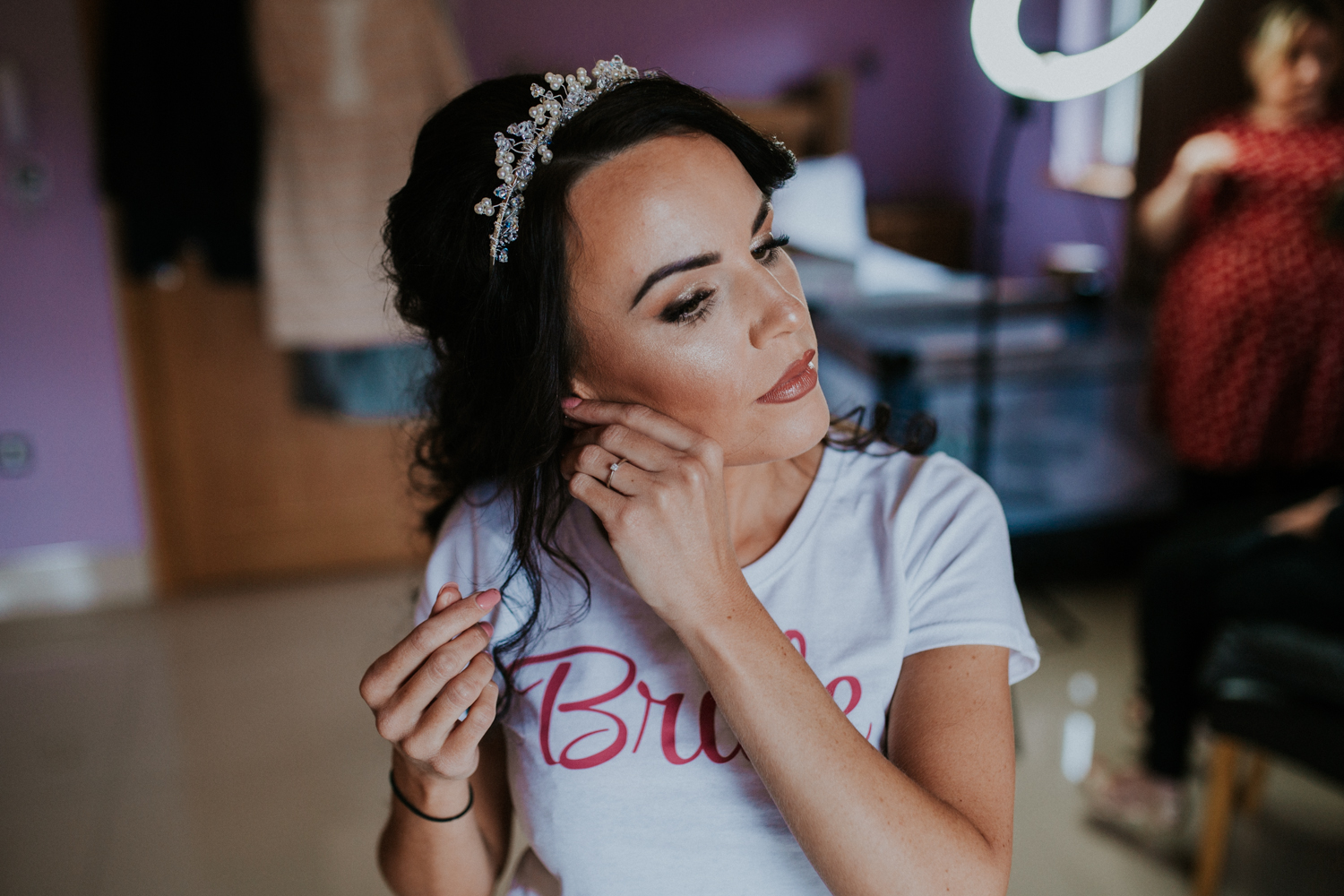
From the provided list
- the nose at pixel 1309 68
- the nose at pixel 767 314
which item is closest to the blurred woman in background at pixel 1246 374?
the nose at pixel 1309 68

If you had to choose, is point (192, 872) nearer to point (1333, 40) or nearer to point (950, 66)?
point (1333, 40)

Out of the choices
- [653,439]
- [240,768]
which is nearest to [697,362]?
[653,439]

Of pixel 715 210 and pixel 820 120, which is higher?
pixel 820 120

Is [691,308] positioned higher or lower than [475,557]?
higher

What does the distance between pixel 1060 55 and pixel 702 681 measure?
0.76 meters

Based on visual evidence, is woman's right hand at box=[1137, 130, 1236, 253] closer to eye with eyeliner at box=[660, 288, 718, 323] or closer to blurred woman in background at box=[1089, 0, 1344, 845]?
blurred woman in background at box=[1089, 0, 1344, 845]

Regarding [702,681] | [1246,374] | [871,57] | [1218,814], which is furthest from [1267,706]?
[871,57]

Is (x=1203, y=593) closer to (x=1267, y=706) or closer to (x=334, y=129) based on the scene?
(x=1267, y=706)

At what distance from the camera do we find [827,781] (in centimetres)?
69

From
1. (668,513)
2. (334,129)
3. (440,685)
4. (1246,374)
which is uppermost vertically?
(334,129)

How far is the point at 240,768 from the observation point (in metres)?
2.24

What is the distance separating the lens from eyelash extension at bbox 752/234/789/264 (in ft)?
2.82

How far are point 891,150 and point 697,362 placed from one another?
4.63 m

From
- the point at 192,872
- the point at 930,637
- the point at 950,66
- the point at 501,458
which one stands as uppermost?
the point at 950,66
